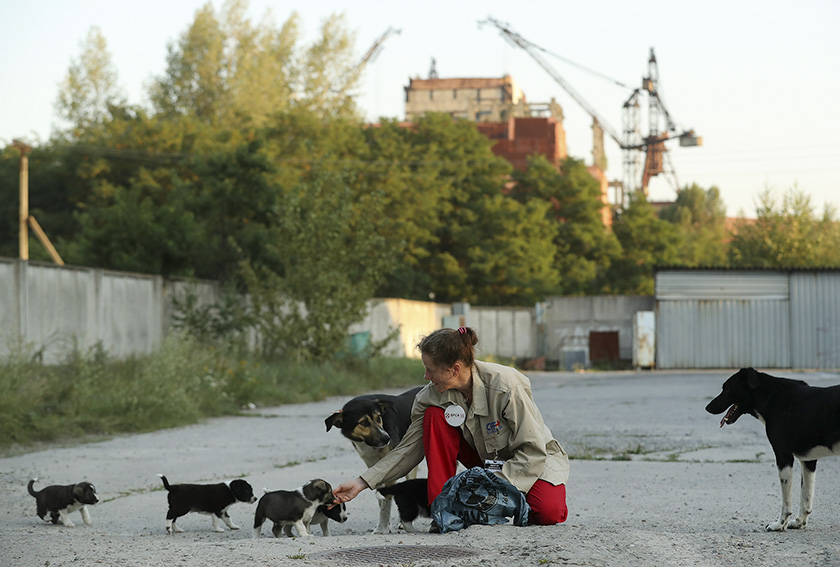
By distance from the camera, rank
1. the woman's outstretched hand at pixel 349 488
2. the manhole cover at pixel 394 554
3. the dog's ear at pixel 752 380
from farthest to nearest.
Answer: the dog's ear at pixel 752 380 → the woman's outstretched hand at pixel 349 488 → the manhole cover at pixel 394 554

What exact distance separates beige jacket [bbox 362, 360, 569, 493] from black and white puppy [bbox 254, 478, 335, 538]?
1.62ft

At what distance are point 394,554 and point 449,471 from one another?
1.13 meters

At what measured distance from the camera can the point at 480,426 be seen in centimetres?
628

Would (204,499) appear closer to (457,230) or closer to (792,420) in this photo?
(792,420)

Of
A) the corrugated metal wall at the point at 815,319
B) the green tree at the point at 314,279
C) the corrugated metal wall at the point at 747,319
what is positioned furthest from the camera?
the corrugated metal wall at the point at 747,319

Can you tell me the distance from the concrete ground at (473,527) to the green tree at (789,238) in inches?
1533

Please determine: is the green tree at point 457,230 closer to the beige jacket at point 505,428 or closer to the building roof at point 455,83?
the beige jacket at point 505,428

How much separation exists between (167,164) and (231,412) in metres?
31.9

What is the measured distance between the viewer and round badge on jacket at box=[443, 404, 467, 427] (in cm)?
612

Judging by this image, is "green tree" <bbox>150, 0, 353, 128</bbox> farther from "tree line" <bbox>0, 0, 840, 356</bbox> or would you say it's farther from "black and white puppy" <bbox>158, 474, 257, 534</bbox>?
"black and white puppy" <bbox>158, 474, 257, 534</bbox>

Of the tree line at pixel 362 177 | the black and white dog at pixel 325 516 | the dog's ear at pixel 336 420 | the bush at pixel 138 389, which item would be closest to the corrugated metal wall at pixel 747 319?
the tree line at pixel 362 177

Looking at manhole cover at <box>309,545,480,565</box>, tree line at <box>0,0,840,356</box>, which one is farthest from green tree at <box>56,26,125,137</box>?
manhole cover at <box>309,545,480,565</box>

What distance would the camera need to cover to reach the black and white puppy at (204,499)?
718 cm

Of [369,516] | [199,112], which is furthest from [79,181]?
[369,516]
